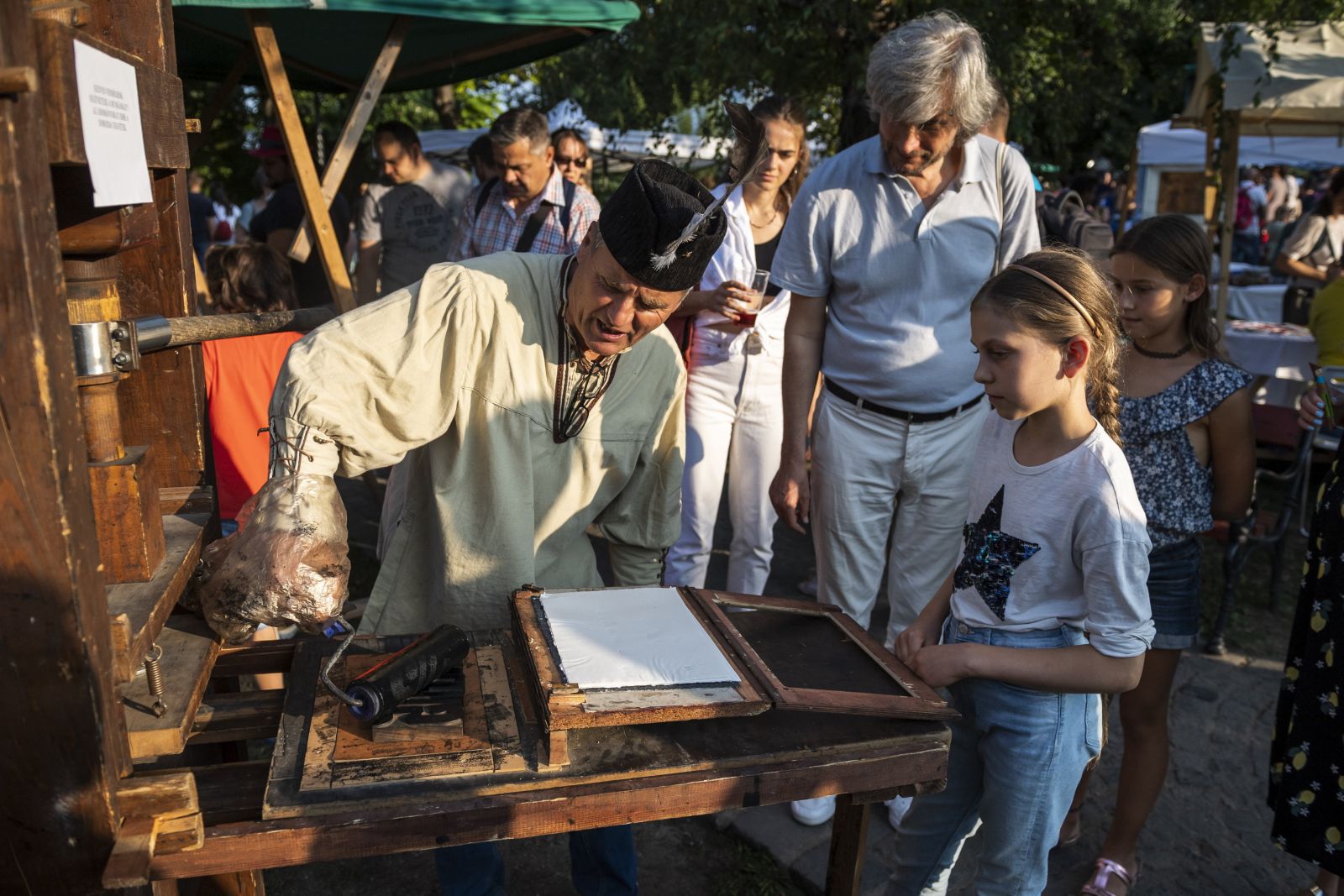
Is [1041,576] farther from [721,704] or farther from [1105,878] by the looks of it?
[1105,878]

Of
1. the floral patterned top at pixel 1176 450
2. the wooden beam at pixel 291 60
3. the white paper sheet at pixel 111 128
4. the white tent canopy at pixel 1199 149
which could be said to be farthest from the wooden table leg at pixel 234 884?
the white tent canopy at pixel 1199 149

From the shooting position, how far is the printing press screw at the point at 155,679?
129 centimetres

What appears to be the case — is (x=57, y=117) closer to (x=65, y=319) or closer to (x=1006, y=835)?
(x=65, y=319)

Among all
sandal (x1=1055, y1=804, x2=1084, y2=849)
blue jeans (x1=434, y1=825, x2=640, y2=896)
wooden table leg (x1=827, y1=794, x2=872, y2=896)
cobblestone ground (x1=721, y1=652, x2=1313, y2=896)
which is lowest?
cobblestone ground (x1=721, y1=652, x2=1313, y2=896)

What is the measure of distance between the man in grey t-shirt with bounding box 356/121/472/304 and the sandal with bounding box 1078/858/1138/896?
430 centimetres

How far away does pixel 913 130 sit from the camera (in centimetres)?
245

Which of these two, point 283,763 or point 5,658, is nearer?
point 5,658

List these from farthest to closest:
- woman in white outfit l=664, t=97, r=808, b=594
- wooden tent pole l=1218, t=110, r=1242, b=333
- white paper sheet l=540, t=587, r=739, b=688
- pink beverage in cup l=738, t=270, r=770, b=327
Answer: wooden tent pole l=1218, t=110, r=1242, b=333 → woman in white outfit l=664, t=97, r=808, b=594 → pink beverage in cup l=738, t=270, r=770, b=327 → white paper sheet l=540, t=587, r=739, b=688

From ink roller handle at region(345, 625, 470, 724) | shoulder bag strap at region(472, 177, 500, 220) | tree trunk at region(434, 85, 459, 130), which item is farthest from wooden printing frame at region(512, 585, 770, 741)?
tree trunk at region(434, 85, 459, 130)

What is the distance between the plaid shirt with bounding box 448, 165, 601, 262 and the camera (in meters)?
4.34

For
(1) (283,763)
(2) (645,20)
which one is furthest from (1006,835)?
(2) (645,20)

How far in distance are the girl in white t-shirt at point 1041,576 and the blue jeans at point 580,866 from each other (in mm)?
690

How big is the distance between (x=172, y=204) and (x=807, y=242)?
1.58 m

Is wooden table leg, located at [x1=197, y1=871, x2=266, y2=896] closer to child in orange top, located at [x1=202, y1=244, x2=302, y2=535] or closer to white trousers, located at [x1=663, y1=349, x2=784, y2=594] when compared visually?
child in orange top, located at [x1=202, y1=244, x2=302, y2=535]
